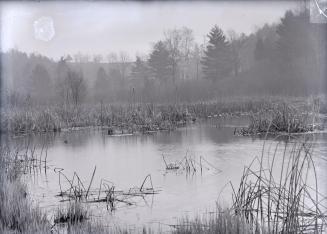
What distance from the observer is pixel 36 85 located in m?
27.0

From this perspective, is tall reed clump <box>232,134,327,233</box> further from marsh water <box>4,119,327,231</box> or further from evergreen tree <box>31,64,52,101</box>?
evergreen tree <box>31,64,52,101</box>

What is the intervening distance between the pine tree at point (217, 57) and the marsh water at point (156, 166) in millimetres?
12392

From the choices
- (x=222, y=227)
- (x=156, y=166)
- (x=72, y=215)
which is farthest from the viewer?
(x=156, y=166)

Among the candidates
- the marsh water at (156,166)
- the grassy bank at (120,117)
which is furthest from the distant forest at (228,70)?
the marsh water at (156,166)

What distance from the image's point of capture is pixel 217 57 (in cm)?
2242

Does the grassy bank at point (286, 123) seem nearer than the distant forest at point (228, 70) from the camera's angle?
Yes

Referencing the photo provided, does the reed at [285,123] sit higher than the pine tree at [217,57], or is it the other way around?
the pine tree at [217,57]

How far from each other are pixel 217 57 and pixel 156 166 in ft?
57.4

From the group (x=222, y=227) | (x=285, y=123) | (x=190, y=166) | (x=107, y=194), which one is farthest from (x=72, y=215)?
(x=285, y=123)

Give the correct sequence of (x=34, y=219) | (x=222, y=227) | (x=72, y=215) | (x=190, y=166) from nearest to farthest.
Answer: (x=222, y=227) < (x=34, y=219) < (x=72, y=215) < (x=190, y=166)

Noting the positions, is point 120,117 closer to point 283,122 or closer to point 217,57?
point 283,122

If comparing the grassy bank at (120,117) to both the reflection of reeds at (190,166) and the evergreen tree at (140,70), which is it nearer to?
the reflection of reeds at (190,166)

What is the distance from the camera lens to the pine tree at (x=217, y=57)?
21.7 m

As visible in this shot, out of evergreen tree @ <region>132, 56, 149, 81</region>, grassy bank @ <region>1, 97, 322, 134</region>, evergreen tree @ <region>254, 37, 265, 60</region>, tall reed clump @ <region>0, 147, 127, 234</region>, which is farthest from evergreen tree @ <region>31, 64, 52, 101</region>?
tall reed clump @ <region>0, 147, 127, 234</region>
